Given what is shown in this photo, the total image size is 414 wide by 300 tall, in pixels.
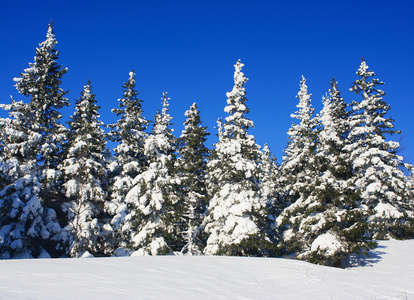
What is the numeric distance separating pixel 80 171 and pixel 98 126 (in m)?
4.98

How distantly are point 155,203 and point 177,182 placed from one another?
2.31 meters

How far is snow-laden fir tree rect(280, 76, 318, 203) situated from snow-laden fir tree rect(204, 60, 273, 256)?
3990 mm

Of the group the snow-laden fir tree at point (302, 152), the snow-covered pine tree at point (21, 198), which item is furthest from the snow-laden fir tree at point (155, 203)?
the snow-laden fir tree at point (302, 152)

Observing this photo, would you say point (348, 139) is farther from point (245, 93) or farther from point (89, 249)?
Result: point (89, 249)

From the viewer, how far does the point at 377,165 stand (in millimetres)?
23000

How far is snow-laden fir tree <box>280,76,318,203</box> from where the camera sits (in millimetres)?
24000

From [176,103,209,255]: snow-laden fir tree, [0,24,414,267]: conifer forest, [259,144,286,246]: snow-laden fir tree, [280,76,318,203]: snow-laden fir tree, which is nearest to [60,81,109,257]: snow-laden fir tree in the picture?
[0,24,414,267]: conifer forest

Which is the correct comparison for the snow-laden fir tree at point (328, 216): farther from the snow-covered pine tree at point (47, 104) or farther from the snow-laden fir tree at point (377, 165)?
the snow-covered pine tree at point (47, 104)

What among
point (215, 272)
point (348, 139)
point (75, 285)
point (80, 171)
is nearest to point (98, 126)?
point (80, 171)

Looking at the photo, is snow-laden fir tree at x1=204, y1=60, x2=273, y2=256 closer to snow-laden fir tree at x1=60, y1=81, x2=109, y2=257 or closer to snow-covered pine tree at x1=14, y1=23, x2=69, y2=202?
snow-laden fir tree at x1=60, y1=81, x2=109, y2=257

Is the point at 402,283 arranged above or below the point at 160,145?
below

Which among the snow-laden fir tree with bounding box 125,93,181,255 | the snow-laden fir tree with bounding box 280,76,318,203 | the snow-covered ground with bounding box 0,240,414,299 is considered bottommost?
the snow-covered ground with bounding box 0,240,414,299

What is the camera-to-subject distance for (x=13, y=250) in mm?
19203

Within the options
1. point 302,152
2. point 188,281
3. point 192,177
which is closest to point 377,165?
point 302,152
